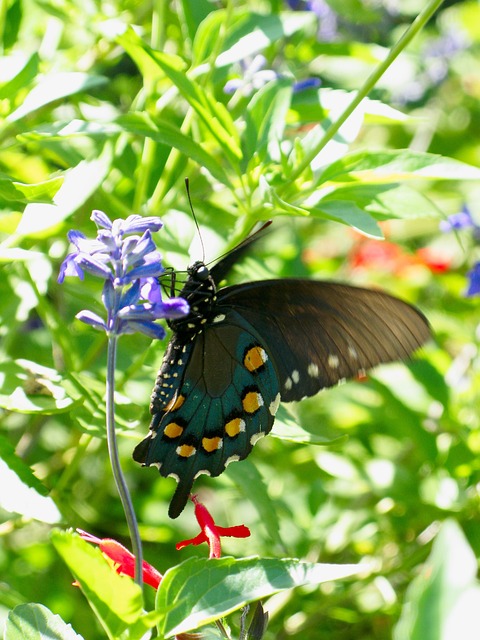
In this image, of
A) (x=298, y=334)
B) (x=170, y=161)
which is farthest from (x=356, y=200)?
(x=170, y=161)

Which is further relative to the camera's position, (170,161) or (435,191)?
(435,191)

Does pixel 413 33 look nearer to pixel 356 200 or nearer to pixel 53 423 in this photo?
pixel 356 200

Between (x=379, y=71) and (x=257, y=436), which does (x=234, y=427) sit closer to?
(x=257, y=436)

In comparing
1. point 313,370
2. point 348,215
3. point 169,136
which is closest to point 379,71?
point 348,215

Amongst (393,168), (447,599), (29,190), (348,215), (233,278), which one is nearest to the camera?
(447,599)

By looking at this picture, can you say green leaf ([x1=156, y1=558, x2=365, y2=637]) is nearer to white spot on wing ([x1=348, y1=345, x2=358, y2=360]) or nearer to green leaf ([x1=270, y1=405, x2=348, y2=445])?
A: green leaf ([x1=270, y1=405, x2=348, y2=445])

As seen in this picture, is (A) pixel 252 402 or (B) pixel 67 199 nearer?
(B) pixel 67 199

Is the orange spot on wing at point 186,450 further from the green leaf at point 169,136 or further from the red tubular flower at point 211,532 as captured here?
the green leaf at point 169,136
